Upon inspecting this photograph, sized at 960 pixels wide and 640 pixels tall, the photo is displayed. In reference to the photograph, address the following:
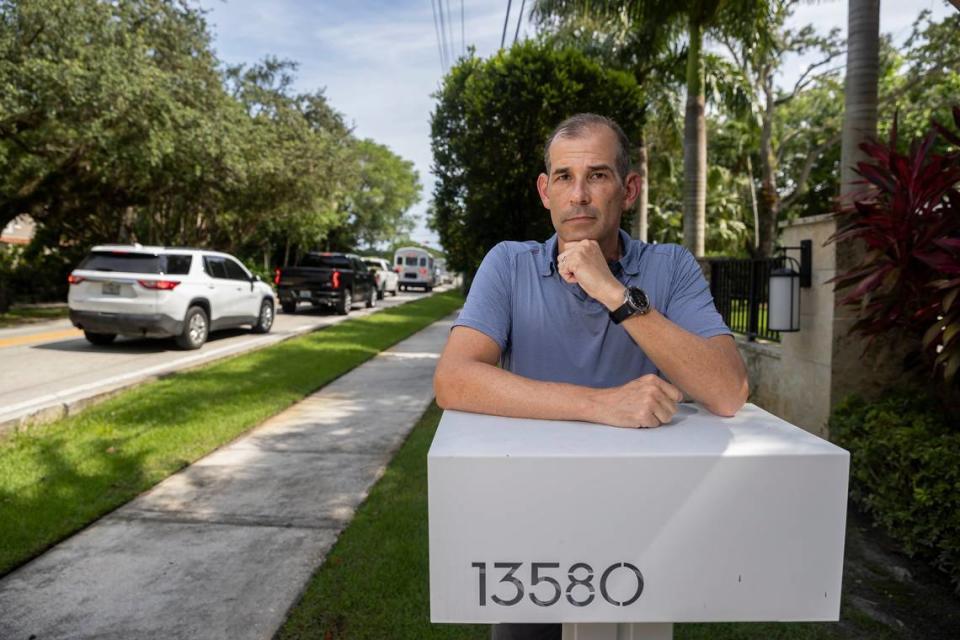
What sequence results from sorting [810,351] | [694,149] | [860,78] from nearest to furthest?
1. [810,351]
2. [860,78]
3. [694,149]

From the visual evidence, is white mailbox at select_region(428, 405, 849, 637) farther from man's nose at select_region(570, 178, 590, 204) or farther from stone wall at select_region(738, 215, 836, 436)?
stone wall at select_region(738, 215, 836, 436)

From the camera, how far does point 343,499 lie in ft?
15.8

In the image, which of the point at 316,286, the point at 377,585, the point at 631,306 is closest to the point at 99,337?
the point at 316,286

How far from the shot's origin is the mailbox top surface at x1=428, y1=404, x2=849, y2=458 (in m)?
1.24

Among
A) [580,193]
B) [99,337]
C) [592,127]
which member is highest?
[592,127]

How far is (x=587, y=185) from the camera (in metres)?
1.98

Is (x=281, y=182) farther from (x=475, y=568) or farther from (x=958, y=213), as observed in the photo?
(x=475, y=568)

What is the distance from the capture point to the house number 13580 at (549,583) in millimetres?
1258

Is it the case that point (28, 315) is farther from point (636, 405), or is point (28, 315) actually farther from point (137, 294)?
point (636, 405)

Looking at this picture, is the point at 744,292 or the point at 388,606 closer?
the point at 388,606

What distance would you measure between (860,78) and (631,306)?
259 inches

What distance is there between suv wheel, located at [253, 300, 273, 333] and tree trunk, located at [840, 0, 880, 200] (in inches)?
458

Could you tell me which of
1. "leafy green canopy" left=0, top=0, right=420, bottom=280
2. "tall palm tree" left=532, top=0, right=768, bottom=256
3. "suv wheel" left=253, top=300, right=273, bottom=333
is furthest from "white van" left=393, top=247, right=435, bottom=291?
"tall palm tree" left=532, top=0, right=768, bottom=256

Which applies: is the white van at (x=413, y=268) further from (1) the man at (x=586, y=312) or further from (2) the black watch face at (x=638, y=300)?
(2) the black watch face at (x=638, y=300)
